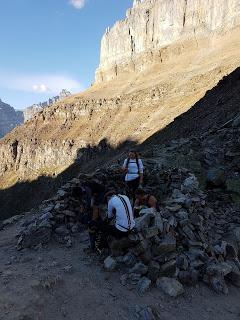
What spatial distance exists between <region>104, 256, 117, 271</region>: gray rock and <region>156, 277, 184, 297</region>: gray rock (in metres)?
1.28

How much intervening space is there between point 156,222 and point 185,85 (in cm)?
7276

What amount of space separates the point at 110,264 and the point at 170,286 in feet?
5.72

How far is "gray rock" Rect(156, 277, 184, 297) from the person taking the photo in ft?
34.0

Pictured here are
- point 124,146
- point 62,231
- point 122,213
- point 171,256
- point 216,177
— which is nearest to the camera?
point 122,213

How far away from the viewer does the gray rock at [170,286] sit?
34.0 ft

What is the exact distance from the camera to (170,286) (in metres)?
10.5

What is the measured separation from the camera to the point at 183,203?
540 inches

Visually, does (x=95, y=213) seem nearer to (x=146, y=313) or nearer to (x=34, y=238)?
Result: (x=34, y=238)

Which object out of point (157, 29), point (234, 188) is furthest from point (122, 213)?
point (157, 29)

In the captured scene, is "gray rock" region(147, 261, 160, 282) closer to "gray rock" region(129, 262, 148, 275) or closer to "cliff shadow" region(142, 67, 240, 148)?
"gray rock" region(129, 262, 148, 275)

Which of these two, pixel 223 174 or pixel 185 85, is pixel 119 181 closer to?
pixel 223 174

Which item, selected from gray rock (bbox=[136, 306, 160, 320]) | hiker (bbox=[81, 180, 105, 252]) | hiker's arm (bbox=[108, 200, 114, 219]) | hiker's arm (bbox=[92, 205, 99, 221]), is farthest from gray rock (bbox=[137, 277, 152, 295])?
hiker's arm (bbox=[92, 205, 99, 221])

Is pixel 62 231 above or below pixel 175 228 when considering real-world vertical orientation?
below

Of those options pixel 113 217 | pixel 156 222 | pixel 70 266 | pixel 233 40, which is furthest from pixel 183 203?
pixel 233 40
